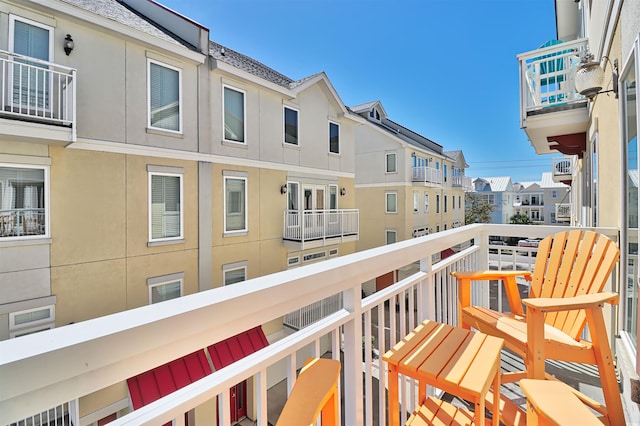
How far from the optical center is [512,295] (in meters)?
2.28

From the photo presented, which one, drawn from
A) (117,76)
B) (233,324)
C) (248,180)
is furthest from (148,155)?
(233,324)

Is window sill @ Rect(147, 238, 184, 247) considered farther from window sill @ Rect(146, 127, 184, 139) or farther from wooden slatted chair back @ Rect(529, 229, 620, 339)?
wooden slatted chair back @ Rect(529, 229, 620, 339)

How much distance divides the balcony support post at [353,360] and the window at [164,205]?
5668 mm

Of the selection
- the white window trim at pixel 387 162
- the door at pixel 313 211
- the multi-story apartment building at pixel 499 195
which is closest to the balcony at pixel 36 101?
the door at pixel 313 211

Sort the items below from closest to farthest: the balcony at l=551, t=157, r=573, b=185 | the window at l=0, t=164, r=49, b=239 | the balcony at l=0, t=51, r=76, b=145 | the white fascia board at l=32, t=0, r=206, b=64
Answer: the balcony at l=0, t=51, r=76, b=145, the window at l=0, t=164, r=49, b=239, the white fascia board at l=32, t=0, r=206, b=64, the balcony at l=551, t=157, r=573, b=185

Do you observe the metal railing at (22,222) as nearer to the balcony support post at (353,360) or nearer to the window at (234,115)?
the window at (234,115)

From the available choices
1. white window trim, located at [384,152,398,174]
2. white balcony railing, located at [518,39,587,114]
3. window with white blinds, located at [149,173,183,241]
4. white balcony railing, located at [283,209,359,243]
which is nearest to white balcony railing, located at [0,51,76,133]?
window with white blinds, located at [149,173,183,241]

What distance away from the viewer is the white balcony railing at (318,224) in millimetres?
8383

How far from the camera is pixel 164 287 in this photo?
6.05 m

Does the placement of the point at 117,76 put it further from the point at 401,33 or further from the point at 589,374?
the point at 401,33

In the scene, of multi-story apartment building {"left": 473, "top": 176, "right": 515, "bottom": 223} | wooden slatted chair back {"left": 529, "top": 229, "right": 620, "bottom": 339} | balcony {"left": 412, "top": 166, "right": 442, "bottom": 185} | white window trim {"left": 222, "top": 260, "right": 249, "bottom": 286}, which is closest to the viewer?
wooden slatted chair back {"left": 529, "top": 229, "right": 620, "bottom": 339}

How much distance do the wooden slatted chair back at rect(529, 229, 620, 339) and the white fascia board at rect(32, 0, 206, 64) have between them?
6.84m

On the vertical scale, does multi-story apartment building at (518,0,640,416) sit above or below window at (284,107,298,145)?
below

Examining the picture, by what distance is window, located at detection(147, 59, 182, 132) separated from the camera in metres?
5.96
